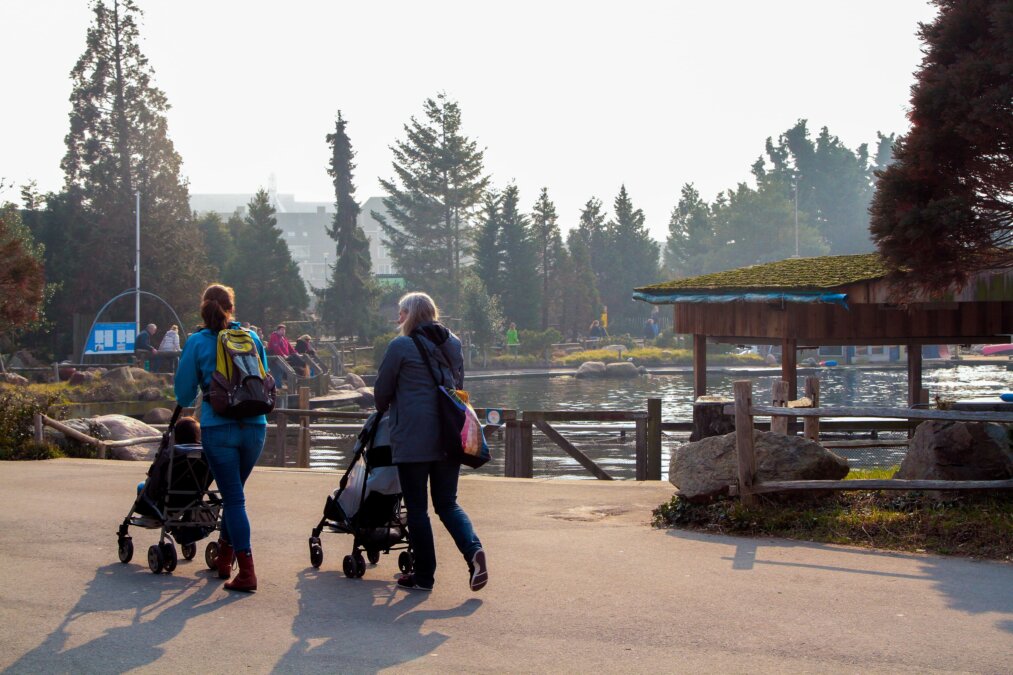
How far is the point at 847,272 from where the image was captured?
15.9 m

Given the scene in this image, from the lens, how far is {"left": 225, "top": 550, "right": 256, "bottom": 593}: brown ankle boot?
7121 mm

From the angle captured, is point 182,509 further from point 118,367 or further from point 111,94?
point 111,94

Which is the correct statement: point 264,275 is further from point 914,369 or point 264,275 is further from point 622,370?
point 914,369

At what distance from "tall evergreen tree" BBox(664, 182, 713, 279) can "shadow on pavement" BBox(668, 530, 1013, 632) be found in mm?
87500

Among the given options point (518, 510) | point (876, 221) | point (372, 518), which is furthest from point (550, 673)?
point (876, 221)

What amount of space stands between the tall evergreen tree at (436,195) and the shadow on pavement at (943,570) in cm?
6628

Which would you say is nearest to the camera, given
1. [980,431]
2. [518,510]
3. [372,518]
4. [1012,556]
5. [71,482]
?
[372,518]

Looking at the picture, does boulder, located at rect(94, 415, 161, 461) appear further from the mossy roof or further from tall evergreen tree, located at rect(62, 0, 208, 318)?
tall evergreen tree, located at rect(62, 0, 208, 318)

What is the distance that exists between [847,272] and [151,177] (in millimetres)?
40877

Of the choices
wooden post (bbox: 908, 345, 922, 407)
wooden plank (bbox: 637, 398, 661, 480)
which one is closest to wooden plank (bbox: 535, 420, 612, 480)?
wooden plank (bbox: 637, 398, 661, 480)

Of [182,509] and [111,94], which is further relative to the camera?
[111,94]

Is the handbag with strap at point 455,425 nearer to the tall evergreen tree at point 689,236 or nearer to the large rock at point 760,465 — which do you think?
the large rock at point 760,465

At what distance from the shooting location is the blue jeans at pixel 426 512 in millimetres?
7012

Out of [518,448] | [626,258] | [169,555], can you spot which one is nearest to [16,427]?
[518,448]
